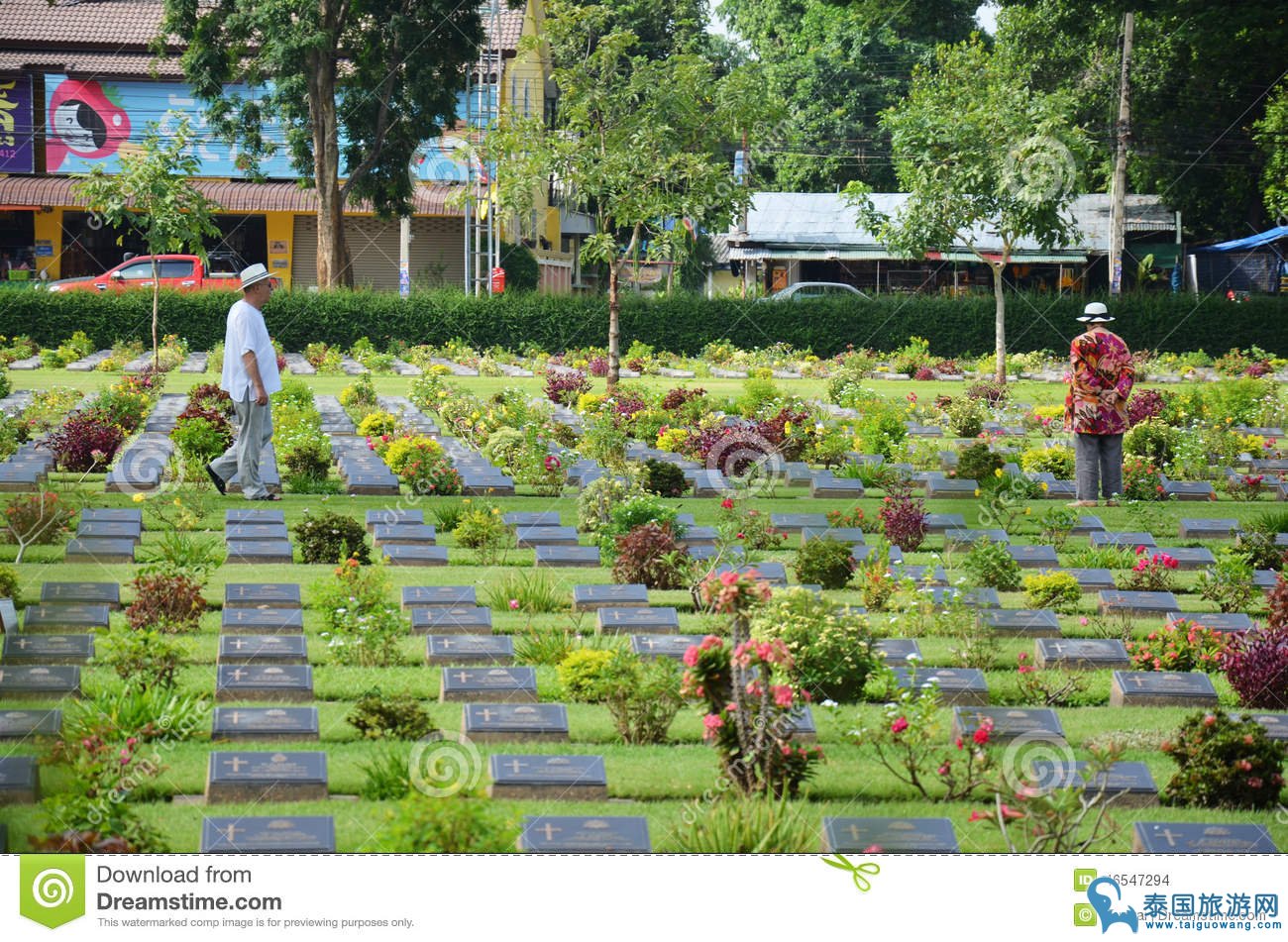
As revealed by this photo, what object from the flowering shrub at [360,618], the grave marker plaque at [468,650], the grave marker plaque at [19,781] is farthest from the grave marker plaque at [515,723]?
the grave marker plaque at [19,781]

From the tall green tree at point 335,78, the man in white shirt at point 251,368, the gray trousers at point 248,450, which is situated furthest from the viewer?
the tall green tree at point 335,78

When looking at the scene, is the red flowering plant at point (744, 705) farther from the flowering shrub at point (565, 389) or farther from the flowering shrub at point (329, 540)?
the flowering shrub at point (565, 389)

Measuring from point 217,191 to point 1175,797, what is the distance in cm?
2325

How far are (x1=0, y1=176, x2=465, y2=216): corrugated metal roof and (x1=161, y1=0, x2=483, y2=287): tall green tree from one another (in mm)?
576

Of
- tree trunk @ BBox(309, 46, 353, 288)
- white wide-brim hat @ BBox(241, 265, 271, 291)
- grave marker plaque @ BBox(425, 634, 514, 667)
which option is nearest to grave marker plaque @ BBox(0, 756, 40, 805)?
grave marker plaque @ BBox(425, 634, 514, 667)

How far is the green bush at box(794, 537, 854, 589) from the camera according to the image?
9.64 meters

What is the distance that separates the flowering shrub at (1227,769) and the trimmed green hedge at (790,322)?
24.3 meters

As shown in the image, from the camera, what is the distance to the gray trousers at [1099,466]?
12820mm

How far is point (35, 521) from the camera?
32.8 feet

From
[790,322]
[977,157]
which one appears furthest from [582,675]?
[790,322]

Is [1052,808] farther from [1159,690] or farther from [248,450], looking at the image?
[248,450]

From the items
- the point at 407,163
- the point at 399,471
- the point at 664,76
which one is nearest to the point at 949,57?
the point at 664,76

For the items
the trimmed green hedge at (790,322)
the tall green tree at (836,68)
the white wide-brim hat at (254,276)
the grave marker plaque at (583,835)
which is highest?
the tall green tree at (836,68)

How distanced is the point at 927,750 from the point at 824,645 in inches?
47.6
